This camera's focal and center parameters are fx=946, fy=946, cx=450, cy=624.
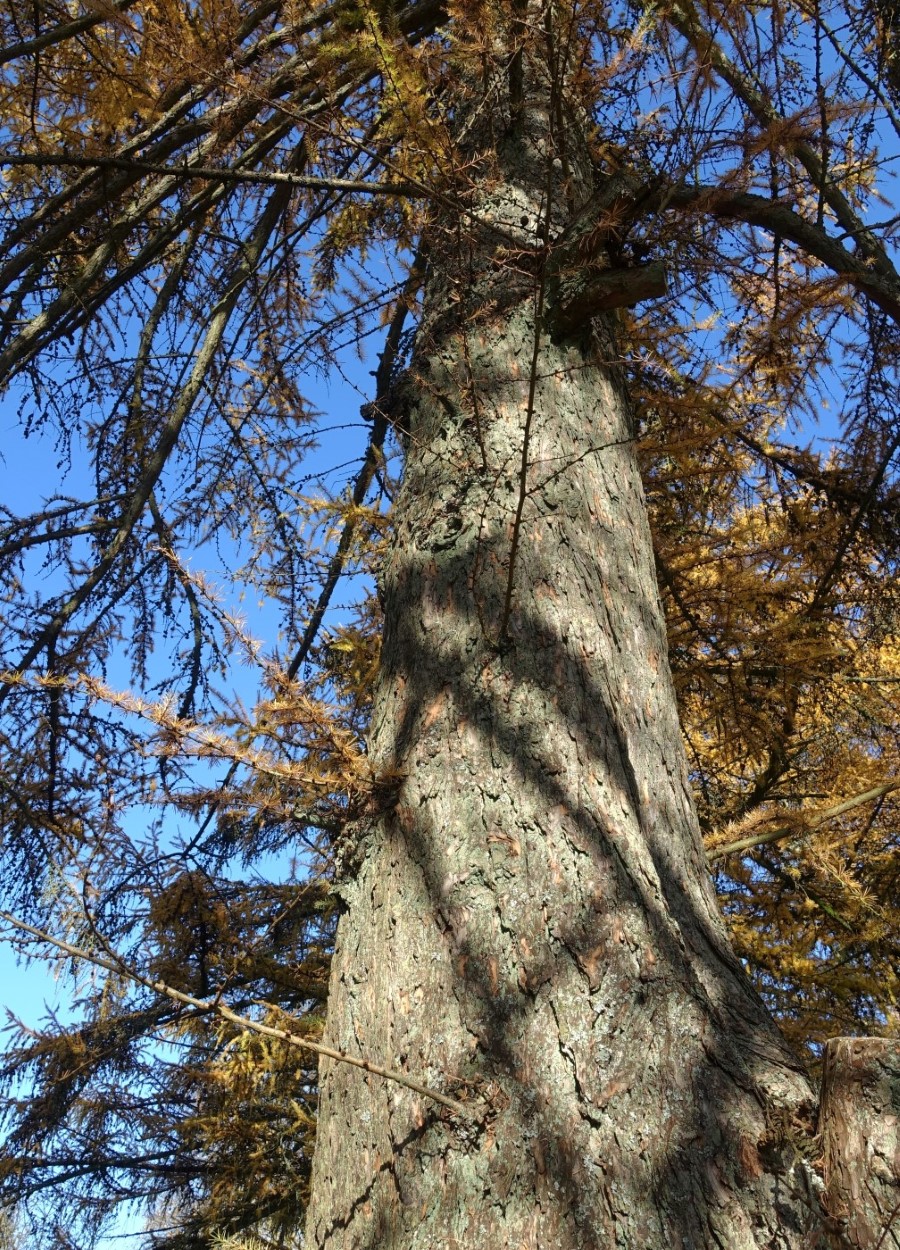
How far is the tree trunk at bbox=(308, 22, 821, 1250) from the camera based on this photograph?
1.33 meters

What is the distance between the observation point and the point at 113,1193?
4.89m

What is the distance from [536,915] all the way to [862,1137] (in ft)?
1.86

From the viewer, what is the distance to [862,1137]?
4.31 ft

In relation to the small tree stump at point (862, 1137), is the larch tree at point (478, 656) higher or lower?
higher

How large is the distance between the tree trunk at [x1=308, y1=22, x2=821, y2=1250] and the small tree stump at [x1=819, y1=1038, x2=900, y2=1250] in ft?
0.14

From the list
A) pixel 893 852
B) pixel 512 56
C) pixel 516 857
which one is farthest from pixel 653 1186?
pixel 893 852

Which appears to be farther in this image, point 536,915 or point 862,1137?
point 536,915

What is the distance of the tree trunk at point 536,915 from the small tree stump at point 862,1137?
0.14ft

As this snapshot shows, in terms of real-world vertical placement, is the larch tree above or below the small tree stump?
above

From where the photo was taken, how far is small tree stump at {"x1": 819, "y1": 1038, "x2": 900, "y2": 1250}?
126cm

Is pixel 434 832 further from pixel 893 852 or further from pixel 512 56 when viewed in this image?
pixel 893 852

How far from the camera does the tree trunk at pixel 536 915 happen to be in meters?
1.33

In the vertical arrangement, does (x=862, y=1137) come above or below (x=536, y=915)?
below

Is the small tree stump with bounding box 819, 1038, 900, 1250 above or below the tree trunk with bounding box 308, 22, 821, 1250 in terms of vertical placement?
below
